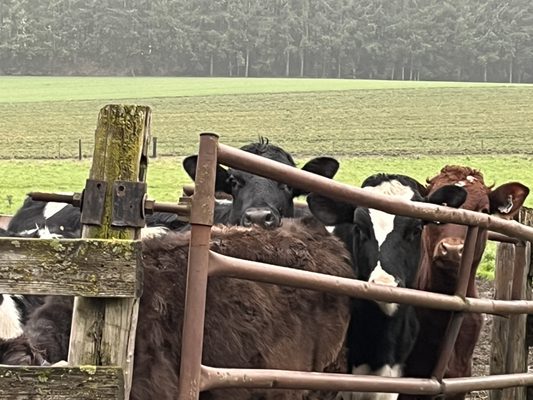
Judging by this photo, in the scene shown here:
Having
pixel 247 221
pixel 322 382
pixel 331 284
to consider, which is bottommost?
pixel 322 382

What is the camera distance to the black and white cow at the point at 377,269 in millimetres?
5039

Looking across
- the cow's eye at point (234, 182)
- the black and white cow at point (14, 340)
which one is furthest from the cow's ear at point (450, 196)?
the black and white cow at point (14, 340)

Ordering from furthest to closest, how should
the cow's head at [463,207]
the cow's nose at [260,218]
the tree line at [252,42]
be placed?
the tree line at [252,42] → the cow's nose at [260,218] → the cow's head at [463,207]

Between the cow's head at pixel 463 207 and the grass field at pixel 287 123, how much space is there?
9.67 m

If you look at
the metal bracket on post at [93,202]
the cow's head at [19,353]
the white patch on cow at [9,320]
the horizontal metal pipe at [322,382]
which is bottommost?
the horizontal metal pipe at [322,382]

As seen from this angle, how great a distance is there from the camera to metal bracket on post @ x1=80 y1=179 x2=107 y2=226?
2.93 meters

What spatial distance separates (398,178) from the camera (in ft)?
18.2

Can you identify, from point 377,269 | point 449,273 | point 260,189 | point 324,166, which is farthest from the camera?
point 260,189

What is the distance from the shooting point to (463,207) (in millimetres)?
5930

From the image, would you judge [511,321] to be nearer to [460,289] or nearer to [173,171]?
[460,289]

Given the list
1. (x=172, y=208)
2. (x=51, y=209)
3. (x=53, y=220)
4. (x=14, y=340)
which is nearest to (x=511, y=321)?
(x=172, y=208)

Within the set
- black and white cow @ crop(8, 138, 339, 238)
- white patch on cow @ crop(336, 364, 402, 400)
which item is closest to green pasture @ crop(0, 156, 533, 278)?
black and white cow @ crop(8, 138, 339, 238)

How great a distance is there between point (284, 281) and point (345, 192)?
18.8 inches

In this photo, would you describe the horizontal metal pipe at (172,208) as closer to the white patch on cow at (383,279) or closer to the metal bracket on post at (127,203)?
the white patch on cow at (383,279)
